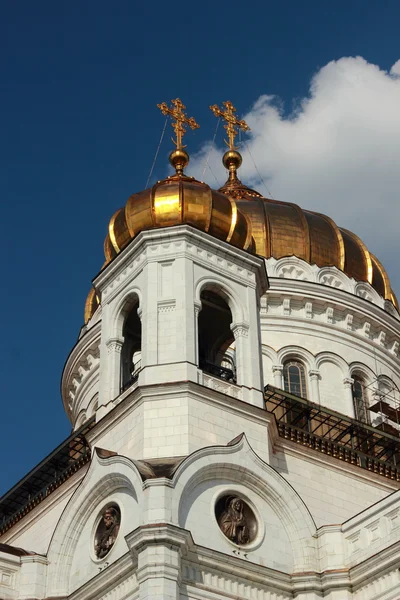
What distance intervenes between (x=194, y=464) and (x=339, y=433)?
25.2 ft

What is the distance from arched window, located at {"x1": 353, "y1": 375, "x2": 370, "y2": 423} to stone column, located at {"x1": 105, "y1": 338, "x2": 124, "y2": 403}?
32.2 ft

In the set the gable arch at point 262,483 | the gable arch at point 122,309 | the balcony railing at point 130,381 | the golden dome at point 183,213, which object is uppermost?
the golden dome at point 183,213

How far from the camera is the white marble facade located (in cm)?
2072

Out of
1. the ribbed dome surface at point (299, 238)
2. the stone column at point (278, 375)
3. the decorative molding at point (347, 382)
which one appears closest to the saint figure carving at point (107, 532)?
the ribbed dome surface at point (299, 238)

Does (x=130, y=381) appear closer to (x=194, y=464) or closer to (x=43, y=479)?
(x=194, y=464)

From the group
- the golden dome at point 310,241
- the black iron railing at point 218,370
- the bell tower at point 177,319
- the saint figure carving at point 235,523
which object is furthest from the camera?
the golden dome at point 310,241

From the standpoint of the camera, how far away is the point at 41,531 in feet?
86.5

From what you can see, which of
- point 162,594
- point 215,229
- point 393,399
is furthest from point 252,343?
point 393,399

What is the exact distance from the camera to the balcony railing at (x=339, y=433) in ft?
84.2

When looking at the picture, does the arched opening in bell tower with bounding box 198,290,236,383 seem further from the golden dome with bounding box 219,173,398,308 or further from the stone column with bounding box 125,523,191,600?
the golden dome with bounding box 219,173,398,308

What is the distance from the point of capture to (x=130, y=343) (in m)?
26.8

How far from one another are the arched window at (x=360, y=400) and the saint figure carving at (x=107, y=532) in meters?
12.1

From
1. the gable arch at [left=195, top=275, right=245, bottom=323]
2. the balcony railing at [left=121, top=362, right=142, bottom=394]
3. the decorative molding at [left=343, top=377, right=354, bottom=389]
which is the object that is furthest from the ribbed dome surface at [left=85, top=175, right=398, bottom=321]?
the decorative molding at [left=343, top=377, right=354, bottom=389]

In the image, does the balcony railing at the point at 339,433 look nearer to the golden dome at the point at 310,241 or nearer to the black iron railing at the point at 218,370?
the black iron railing at the point at 218,370
